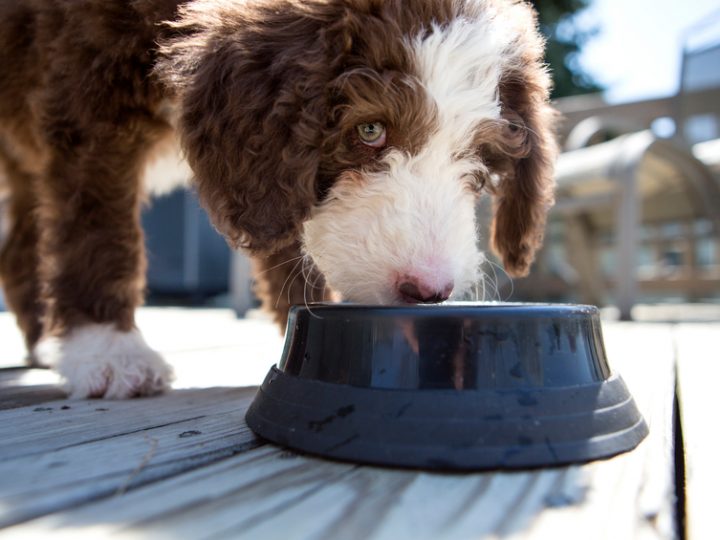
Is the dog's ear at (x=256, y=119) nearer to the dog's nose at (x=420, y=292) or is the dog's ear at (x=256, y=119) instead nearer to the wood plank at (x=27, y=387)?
the dog's nose at (x=420, y=292)

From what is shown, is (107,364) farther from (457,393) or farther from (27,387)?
(457,393)

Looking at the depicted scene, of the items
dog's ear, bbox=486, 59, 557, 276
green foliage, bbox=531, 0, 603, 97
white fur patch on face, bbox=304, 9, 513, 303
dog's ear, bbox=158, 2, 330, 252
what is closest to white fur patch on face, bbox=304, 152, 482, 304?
white fur patch on face, bbox=304, 9, 513, 303

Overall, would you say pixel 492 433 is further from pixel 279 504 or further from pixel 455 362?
pixel 279 504

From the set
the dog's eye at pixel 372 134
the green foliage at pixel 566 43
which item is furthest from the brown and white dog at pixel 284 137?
the green foliage at pixel 566 43

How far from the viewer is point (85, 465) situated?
1.08 meters

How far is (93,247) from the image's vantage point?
6.46ft

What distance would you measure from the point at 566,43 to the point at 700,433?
15151mm

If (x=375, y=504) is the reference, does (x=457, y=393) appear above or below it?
above

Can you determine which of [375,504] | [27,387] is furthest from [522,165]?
[27,387]

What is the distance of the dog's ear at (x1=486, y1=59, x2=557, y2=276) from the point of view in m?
1.88

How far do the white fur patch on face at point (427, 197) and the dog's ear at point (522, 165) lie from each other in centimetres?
13

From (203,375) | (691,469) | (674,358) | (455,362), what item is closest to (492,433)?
(455,362)

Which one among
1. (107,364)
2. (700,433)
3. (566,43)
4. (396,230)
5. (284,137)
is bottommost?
(700,433)

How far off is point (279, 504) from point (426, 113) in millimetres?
1019
